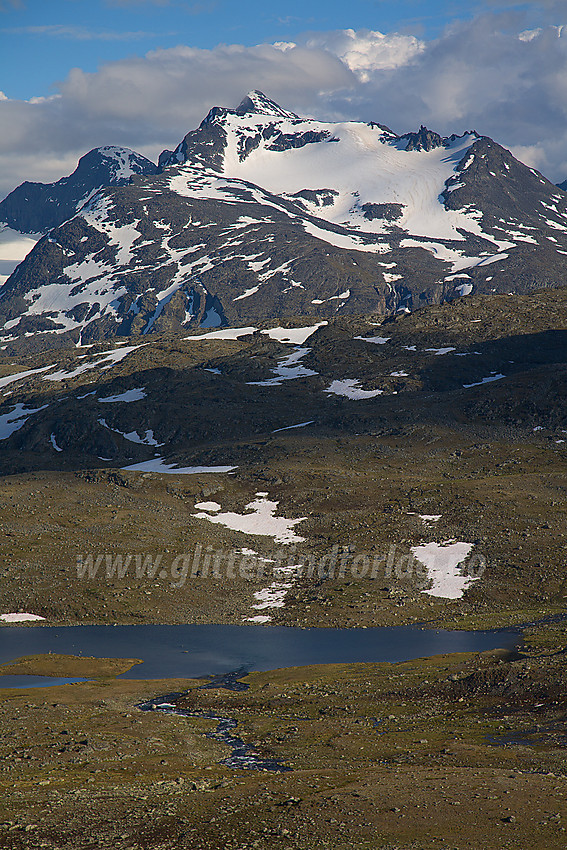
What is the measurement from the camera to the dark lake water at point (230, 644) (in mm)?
82938

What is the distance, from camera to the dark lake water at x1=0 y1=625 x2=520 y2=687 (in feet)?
272

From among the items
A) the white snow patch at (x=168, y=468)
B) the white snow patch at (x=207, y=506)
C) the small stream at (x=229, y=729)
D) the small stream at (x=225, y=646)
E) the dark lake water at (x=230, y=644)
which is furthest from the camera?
the white snow patch at (x=168, y=468)

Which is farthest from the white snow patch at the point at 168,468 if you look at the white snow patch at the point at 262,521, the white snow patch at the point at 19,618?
the white snow patch at the point at 19,618

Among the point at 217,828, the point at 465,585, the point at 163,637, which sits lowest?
the point at 163,637

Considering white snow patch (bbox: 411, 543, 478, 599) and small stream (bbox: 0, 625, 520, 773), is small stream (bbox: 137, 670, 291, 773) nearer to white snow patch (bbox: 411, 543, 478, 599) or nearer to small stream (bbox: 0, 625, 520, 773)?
small stream (bbox: 0, 625, 520, 773)

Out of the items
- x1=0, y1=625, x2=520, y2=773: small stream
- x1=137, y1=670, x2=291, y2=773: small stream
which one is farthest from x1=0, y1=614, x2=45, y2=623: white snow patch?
x1=137, y1=670, x2=291, y2=773: small stream

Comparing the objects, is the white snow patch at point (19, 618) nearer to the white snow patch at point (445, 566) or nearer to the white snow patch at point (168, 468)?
the white snow patch at point (445, 566)

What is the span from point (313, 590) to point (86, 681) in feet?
129

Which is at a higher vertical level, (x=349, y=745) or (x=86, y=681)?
(x=349, y=745)

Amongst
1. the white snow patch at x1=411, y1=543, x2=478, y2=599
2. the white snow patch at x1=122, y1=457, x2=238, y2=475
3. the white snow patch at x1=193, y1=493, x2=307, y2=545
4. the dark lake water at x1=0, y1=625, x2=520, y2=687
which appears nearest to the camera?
the dark lake water at x1=0, y1=625, x2=520, y2=687

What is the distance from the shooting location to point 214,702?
67.1m

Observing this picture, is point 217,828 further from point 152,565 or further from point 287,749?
point 152,565

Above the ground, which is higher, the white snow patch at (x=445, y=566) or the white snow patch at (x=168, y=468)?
the white snow patch at (x=168, y=468)

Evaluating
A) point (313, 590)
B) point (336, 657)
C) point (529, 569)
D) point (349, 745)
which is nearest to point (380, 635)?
point (336, 657)
